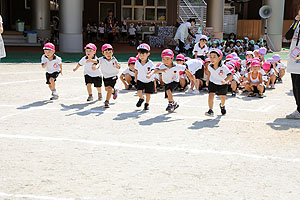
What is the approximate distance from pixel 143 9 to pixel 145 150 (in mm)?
26702

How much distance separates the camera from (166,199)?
4.69 meters

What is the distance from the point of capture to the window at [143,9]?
32.0m

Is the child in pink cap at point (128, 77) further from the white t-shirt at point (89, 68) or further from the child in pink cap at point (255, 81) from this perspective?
the child in pink cap at point (255, 81)

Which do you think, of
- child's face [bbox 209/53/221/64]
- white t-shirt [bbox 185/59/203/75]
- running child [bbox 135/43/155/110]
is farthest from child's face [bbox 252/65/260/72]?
running child [bbox 135/43/155/110]

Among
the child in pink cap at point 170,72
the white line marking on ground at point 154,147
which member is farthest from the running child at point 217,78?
the white line marking on ground at point 154,147

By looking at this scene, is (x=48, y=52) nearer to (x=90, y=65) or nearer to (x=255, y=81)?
(x=90, y=65)

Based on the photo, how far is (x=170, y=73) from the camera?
9281 mm

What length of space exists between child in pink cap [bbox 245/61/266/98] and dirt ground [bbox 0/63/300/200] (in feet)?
2.21

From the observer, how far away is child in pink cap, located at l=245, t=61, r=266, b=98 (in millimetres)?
11203

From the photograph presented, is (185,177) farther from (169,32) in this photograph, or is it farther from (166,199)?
(169,32)

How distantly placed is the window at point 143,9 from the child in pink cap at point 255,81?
21.6 metres

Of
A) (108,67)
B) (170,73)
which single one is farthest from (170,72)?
(108,67)

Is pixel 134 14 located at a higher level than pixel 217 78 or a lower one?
higher

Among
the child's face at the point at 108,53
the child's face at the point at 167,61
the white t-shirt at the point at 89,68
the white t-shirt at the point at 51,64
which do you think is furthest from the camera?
the white t-shirt at the point at 51,64
